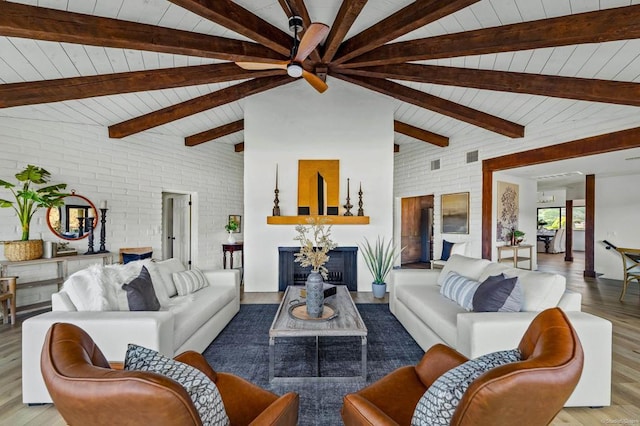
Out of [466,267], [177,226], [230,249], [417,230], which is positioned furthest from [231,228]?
[466,267]

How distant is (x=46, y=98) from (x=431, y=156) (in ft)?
21.9

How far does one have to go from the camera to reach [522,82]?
132 inches

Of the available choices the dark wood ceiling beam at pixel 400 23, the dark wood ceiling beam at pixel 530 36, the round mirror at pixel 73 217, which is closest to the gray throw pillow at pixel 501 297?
the dark wood ceiling beam at pixel 530 36

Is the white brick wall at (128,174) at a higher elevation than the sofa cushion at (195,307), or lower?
higher

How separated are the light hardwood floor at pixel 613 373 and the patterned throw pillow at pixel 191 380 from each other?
1.46 meters

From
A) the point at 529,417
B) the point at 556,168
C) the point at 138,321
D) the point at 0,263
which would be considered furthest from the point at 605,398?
the point at 0,263

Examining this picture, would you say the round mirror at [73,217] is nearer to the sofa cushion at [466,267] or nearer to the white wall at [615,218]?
the sofa cushion at [466,267]

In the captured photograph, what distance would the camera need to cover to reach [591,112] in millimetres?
4008

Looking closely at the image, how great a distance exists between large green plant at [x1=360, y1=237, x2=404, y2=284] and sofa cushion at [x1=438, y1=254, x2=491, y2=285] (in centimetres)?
136

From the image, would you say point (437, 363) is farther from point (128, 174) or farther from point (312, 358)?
point (128, 174)

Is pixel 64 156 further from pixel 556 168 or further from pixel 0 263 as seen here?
pixel 556 168

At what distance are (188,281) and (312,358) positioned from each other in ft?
5.44

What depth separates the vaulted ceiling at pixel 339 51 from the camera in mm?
2340

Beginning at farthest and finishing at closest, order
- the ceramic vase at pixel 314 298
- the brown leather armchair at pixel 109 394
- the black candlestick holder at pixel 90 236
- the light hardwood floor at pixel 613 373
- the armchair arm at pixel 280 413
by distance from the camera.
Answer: the black candlestick holder at pixel 90 236
the ceramic vase at pixel 314 298
the light hardwood floor at pixel 613 373
the armchair arm at pixel 280 413
the brown leather armchair at pixel 109 394
